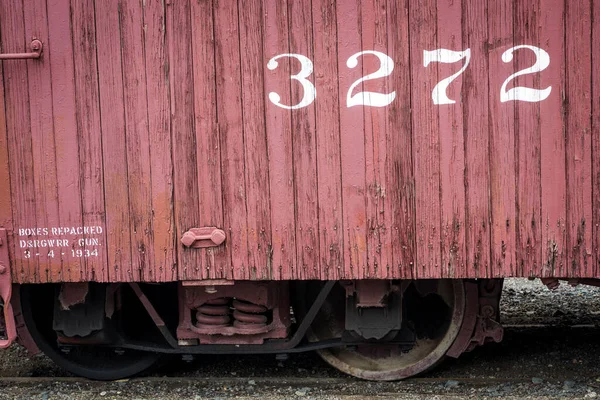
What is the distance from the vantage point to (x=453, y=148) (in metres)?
4.76

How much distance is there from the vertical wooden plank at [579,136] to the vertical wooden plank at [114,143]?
9.23 feet

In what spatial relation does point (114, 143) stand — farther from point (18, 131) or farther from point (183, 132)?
point (18, 131)

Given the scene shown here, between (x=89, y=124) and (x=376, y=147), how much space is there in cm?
188

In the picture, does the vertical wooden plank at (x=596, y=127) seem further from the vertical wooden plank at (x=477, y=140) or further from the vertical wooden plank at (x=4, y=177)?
the vertical wooden plank at (x=4, y=177)

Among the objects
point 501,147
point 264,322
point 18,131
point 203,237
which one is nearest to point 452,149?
point 501,147

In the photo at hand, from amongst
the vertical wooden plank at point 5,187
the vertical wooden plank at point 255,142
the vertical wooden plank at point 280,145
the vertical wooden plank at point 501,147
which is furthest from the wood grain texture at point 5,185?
the vertical wooden plank at point 501,147

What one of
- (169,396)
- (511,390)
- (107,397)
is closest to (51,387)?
(107,397)

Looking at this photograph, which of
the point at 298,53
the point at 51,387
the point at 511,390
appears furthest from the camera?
the point at 51,387

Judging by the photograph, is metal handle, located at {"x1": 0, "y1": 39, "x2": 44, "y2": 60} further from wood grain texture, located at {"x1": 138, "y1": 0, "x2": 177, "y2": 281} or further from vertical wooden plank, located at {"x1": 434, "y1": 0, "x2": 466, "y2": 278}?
vertical wooden plank, located at {"x1": 434, "y1": 0, "x2": 466, "y2": 278}

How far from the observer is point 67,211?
4965mm

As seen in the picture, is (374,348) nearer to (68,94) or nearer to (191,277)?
(191,277)

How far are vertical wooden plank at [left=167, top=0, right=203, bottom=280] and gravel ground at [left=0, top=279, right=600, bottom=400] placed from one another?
108cm

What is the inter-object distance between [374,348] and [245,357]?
1235 mm

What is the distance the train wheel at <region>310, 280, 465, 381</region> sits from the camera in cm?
555
